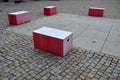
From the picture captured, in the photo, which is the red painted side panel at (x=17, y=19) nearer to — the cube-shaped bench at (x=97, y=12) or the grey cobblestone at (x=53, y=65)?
the grey cobblestone at (x=53, y=65)

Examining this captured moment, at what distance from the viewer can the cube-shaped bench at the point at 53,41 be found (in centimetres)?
401

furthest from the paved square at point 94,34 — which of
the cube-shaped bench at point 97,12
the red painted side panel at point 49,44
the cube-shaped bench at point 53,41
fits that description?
the cube-shaped bench at point 97,12

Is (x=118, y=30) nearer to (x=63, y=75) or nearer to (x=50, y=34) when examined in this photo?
(x=50, y=34)

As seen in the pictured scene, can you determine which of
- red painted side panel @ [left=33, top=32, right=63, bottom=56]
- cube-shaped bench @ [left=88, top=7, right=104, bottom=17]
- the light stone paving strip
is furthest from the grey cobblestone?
cube-shaped bench @ [left=88, top=7, right=104, bottom=17]

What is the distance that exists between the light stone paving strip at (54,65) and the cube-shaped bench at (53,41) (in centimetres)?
15

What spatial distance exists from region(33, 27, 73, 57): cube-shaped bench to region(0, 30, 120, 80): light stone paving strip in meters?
0.15

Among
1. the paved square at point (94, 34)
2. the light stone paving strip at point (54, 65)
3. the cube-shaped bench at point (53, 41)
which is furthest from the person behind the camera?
the paved square at point (94, 34)

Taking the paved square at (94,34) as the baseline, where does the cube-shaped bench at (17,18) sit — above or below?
above

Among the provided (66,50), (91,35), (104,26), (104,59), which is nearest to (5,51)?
(66,50)

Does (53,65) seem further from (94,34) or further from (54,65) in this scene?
(94,34)

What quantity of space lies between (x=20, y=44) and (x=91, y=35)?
2.85 m

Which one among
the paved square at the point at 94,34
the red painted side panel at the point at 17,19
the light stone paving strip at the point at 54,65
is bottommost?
the light stone paving strip at the point at 54,65

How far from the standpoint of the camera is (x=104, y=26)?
23.4 feet

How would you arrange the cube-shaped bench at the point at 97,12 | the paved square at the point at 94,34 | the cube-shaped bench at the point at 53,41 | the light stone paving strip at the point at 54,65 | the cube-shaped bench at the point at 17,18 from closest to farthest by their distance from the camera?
1. the light stone paving strip at the point at 54,65
2. the cube-shaped bench at the point at 53,41
3. the paved square at the point at 94,34
4. the cube-shaped bench at the point at 17,18
5. the cube-shaped bench at the point at 97,12
